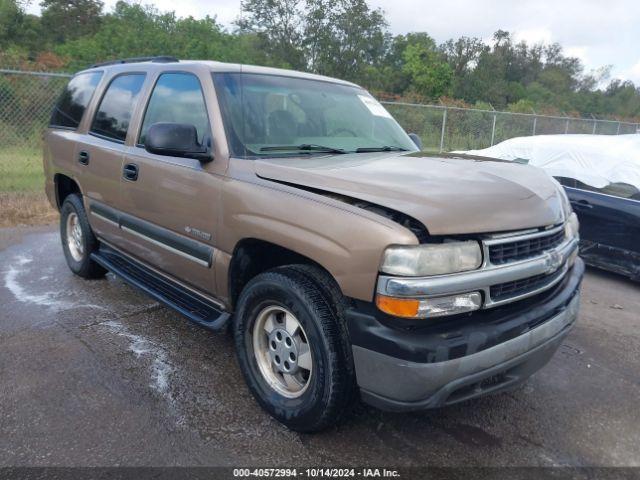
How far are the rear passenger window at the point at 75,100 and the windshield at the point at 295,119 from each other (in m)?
2.05

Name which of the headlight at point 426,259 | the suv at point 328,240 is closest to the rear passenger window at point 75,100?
the suv at point 328,240

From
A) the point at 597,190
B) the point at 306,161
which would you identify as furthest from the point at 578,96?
the point at 306,161

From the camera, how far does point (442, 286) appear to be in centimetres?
223

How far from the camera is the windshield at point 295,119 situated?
3.24 metres

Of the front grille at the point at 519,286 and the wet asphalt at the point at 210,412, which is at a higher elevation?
the front grille at the point at 519,286

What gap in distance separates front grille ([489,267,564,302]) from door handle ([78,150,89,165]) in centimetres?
365

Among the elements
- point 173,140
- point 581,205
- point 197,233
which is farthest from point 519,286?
point 581,205

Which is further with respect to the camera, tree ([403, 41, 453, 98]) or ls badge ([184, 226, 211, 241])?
tree ([403, 41, 453, 98])

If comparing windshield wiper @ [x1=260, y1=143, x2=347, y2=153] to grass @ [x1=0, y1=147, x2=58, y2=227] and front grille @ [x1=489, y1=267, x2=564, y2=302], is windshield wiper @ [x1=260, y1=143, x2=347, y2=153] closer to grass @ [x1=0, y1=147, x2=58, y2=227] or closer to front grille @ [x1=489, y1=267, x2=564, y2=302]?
front grille @ [x1=489, y1=267, x2=564, y2=302]

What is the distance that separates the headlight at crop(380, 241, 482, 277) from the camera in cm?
224

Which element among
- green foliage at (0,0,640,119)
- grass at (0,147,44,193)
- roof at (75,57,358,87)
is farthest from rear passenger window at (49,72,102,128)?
green foliage at (0,0,640,119)

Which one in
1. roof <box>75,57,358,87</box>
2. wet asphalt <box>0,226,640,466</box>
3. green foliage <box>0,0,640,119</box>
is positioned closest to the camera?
wet asphalt <box>0,226,640,466</box>

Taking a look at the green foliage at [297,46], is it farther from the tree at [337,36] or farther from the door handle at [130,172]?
the door handle at [130,172]

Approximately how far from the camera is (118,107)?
4.31 metres
